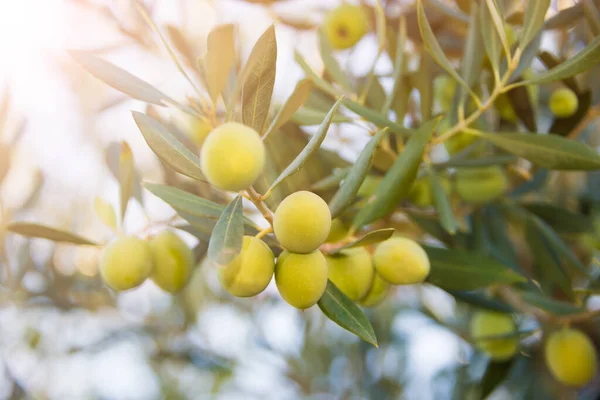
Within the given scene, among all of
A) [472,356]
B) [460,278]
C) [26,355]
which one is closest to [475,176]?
[460,278]

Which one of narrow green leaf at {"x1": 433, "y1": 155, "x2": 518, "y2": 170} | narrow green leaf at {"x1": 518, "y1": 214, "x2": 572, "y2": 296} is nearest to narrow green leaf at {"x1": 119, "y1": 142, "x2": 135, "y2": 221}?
narrow green leaf at {"x1": 433, "y1": 155, "x2": 518, "y2": 170}

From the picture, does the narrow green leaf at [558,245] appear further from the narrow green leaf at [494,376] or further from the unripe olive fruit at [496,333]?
the narrow green leaf at [494,376]

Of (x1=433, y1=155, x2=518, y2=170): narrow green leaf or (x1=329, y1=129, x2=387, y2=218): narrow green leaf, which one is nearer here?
(x1=329, y1=129, x2=387, y2=218): narrow green leaf

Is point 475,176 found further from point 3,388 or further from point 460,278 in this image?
point 3,388

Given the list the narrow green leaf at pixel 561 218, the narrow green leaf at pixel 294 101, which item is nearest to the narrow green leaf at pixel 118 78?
the narrow green leaf at pixel 294 101

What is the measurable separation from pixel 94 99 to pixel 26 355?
1.10m

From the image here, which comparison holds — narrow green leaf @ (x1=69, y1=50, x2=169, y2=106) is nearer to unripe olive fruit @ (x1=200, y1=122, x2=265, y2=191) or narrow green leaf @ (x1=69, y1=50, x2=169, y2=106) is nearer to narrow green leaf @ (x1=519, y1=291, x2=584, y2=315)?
unripe olive fruit @ (x1=200, y1=122, x2=265, y2=191)

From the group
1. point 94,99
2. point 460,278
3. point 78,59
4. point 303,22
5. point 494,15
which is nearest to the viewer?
point 78,59

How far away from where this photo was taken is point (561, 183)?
244cm

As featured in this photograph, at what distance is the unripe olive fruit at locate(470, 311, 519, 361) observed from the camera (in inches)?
58.8

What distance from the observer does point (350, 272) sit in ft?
2.99

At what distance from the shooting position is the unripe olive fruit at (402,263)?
0.87m

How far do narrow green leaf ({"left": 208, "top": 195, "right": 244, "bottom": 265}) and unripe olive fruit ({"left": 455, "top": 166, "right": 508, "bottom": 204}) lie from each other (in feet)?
3.09

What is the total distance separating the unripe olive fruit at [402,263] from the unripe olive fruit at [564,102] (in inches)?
26.1
